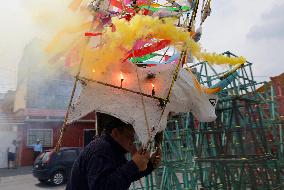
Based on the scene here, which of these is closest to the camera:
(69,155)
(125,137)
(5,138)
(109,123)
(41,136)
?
(125,137)

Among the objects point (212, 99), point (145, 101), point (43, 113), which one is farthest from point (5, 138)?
point (145, 101)

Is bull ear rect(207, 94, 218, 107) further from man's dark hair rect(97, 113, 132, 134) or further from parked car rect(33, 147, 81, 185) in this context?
parked car rect(33, 147, 81, 185)

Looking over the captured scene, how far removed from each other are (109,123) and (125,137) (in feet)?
0.84

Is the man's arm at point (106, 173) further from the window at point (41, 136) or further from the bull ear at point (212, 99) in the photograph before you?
the window at point (41, 136)

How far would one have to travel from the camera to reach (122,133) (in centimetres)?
285

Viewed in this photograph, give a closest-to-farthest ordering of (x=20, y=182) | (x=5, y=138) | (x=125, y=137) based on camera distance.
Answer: (x=125, y=137)
(x=20, y=182)
(x=5, y=138)

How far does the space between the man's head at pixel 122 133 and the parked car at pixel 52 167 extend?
11.1m

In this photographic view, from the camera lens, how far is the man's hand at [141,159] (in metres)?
2.52

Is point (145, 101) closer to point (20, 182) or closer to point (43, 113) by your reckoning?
point (20, 182)

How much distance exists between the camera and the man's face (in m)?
2.81

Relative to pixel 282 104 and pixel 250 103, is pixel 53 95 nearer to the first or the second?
pixel 282 104

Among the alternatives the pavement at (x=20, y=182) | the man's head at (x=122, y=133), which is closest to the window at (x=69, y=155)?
the pavement at (x=20, y=182)

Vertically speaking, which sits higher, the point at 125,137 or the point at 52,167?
the point at 125,137

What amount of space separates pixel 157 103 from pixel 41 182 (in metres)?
13.3
